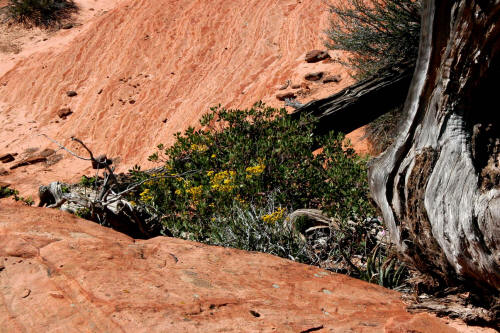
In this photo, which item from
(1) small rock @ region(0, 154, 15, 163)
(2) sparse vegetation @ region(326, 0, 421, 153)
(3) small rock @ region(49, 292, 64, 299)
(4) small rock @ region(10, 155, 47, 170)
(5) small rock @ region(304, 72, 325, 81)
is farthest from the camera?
(1) small rock @ region(0, 154, 15, 163)

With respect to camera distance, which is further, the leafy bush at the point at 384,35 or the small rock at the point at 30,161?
the small rock at the point at 30,161

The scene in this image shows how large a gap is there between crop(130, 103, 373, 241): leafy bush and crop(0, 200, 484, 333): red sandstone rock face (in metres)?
1.09

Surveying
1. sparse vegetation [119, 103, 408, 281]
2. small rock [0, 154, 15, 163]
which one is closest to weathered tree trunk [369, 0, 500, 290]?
sparse vegetation [119, 103, 408, 281]

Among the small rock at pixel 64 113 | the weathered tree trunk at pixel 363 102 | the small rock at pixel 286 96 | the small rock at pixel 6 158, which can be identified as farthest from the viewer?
the small rock at pixel 64 113

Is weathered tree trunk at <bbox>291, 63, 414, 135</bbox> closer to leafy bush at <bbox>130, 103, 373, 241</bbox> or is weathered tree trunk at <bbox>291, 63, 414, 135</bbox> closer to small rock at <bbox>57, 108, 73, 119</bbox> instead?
leafy bush at <bbox>130, 103, 373, 241</bbox>

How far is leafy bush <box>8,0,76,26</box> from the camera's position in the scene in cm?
1584

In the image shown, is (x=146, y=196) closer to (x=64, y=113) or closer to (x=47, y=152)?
(x=47, y=152)

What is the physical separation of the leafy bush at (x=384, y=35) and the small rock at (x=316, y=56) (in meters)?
2.56

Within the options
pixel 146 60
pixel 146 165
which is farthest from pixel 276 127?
pixel 146 60

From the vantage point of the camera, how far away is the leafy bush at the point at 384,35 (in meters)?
7.46

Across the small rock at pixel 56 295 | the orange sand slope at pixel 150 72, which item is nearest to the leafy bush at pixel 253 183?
the small rock at pixel 56 295

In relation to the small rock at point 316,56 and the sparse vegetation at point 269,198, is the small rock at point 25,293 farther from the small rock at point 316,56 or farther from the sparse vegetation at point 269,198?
the small rock at point 316,56

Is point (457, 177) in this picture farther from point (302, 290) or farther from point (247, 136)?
point (247, 136)

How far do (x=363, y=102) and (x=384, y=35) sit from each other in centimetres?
132
